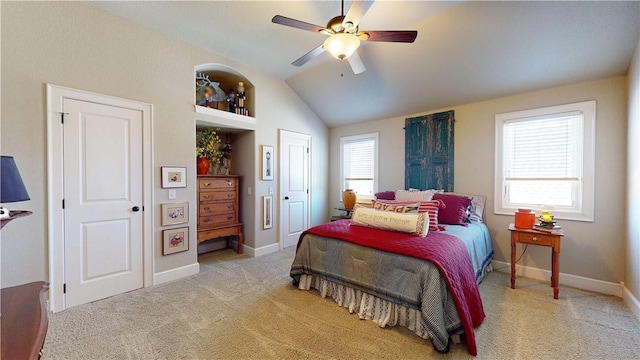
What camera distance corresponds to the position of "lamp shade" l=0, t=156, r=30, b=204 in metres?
1.22

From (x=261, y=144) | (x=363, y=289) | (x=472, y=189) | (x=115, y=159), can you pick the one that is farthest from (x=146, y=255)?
(x=472, y=189)

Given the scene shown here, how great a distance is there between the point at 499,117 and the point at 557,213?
1.38 metres

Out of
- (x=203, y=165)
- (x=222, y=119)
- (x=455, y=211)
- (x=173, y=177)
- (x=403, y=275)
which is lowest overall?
(x=403, y=275)

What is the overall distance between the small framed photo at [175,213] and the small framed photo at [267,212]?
1200mm

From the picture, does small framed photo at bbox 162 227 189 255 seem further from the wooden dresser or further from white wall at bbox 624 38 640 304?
white wall at bbox 624 38 640 304

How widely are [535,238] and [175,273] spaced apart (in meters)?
4.21

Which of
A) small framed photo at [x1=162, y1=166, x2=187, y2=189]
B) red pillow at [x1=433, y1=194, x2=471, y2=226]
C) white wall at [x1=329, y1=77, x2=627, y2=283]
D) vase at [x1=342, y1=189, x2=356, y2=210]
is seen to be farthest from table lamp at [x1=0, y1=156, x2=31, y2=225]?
white wall at [x1=329, y1=77, x2=627, y2=283]

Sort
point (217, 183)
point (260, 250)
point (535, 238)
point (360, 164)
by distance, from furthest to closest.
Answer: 1. point (360, 164)
2. point (260, 250)
3. point (217, 183)
4. point (535, 238)

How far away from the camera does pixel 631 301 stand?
241 cm

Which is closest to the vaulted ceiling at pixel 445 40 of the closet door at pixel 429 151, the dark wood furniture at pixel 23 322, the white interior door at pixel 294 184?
the closet door at pixel 429 151

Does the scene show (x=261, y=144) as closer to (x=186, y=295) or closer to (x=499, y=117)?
(x=186, y=295)

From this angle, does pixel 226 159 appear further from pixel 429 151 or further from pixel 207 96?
pixel 429 151

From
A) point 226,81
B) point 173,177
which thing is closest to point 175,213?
point 173,177

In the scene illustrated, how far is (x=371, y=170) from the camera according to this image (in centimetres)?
484
